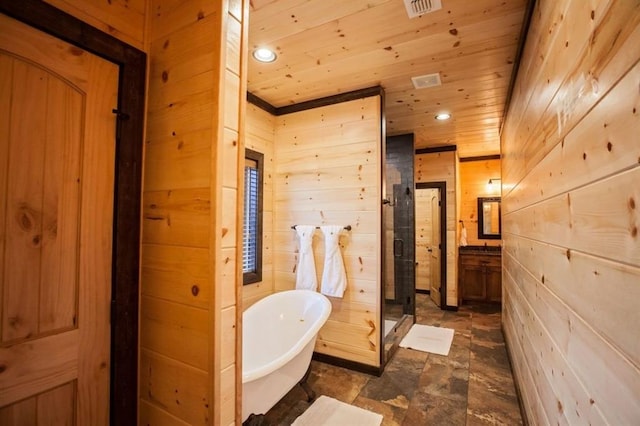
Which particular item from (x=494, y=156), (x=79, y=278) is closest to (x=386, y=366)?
(x=79, y=278)

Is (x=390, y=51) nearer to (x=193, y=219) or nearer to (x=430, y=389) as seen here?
(x=193, y=219)

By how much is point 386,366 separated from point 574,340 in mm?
2079

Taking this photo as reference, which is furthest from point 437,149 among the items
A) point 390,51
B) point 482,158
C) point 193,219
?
point 193,219

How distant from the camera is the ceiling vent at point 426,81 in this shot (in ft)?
8.09

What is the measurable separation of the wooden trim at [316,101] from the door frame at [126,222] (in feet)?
5.60

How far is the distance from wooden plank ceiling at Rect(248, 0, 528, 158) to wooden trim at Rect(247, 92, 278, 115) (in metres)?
0.05

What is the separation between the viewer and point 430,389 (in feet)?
8.05

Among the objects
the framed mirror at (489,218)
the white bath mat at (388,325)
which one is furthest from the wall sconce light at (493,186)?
the white bath mat at (388,325)

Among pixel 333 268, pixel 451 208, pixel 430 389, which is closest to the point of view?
pixel 430 389

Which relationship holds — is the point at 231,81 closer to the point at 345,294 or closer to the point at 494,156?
the point at 345,294

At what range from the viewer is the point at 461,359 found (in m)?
3.01

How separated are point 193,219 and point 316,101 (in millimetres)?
2247

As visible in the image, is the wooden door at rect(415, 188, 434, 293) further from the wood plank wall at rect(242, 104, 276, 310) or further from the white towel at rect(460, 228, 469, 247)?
the wood plank wall at rect(242, 104, 276, 310)

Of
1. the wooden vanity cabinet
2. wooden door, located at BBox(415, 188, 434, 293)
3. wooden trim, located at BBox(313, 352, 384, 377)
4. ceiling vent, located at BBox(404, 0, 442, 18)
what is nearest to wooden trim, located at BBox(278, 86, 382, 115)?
ceiling vent, located at BBox(404, 0, 442, 18)
